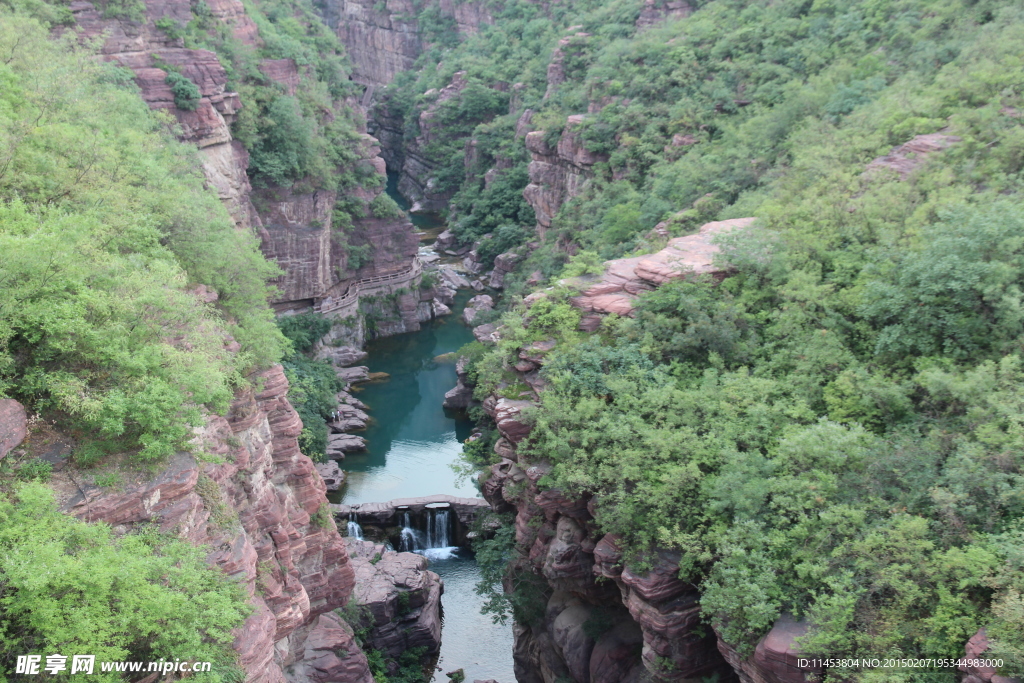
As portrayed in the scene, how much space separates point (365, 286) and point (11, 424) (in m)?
33.4

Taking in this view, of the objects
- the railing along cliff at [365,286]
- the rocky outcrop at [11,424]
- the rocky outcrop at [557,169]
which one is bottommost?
the railing along cliff at [365,286]

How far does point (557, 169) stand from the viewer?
39.0 meters

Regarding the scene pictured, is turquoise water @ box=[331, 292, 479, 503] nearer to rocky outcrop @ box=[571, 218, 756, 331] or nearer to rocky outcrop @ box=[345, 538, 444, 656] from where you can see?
rocky outcrop @ box=[345, 538, 444, 656]

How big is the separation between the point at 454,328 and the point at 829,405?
32.6 metres

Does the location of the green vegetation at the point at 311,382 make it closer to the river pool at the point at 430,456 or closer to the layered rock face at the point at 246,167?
the layered rock face at the point at 246,167

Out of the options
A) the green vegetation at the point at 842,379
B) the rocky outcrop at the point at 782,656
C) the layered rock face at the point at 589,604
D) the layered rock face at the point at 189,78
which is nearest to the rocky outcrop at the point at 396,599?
the layered rock face at the point at 589,604

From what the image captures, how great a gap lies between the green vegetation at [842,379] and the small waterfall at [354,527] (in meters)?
5.53

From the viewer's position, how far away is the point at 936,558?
9.89 m

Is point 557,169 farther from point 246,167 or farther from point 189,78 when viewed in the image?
point 189,78

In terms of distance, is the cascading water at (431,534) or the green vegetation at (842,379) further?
the cascading water at (431,534)

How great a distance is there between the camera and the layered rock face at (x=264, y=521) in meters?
10.1

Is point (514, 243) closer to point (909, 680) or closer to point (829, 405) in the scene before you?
point (829, 405)

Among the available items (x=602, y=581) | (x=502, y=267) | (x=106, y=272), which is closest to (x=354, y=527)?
(x=602, y=581)

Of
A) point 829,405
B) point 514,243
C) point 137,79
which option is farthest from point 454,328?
point 829,405
